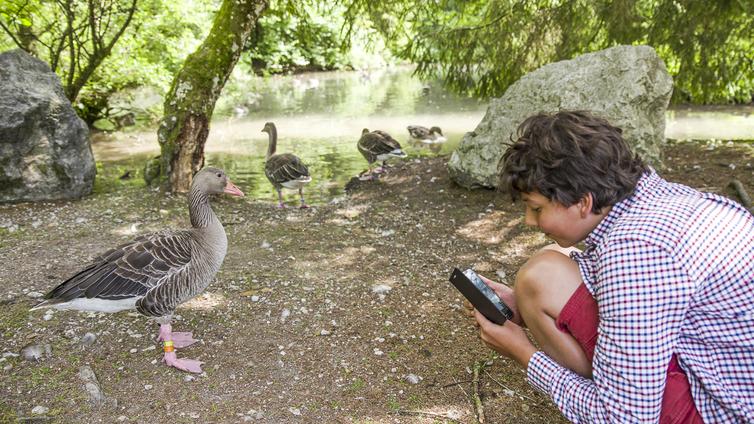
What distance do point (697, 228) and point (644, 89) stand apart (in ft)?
17.2

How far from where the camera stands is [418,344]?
12.2 ft

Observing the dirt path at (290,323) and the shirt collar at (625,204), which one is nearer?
the shirt collar at (625,204)

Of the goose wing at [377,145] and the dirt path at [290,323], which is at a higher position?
the goose wing at [377,145]

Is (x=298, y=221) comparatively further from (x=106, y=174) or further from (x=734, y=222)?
(x=734, y=222)

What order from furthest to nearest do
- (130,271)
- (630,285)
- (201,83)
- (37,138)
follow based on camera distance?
(37,138) < (201,83) < (130,271) < (630,285)

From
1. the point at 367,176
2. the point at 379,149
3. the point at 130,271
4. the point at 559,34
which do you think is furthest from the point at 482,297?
the point at 559,34

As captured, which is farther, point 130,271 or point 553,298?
point 130,271

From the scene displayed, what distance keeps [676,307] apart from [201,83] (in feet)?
19.6

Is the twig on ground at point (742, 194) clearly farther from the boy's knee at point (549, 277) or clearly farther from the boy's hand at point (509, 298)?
the boy's knee at point (549, 277)

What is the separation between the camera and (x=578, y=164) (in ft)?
6.54

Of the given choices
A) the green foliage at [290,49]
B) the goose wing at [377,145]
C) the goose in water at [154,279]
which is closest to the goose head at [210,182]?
the goose in water at [154,279]

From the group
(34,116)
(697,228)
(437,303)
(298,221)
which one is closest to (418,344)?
(437,303)

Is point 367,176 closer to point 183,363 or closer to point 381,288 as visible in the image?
point 381,288

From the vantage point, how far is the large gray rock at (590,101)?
6.28 m
